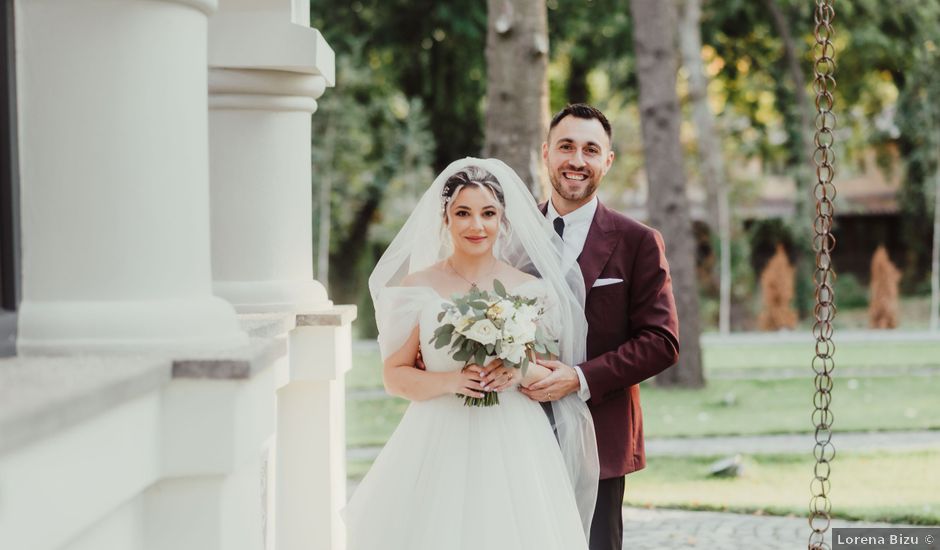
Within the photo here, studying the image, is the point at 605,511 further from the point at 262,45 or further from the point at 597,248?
the point at 262,45

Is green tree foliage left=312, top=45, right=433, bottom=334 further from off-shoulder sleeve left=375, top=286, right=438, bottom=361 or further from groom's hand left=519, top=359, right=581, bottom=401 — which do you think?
groom's hand left=519, top=359, right=581, bottom=401

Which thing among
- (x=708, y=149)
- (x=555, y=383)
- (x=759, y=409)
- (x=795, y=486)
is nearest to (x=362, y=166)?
(x=708, y=149)

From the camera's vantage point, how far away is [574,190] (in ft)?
13.9

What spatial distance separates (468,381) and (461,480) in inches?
13.9

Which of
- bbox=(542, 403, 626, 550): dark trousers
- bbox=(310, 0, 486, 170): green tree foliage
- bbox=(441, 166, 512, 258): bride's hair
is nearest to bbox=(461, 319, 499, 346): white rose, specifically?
bbox=(441, 166, 512, 258): bride's hair

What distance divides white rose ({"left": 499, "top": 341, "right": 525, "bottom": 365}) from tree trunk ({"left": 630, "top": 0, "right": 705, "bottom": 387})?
34.4ft

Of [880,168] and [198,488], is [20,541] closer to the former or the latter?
[198,488]

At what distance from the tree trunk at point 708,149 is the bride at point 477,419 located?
20.4 metres

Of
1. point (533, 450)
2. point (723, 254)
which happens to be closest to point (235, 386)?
point (533, 450)

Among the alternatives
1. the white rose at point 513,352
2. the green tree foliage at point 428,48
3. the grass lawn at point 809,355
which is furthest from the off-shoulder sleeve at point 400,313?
the green tree foliage at point 428,48

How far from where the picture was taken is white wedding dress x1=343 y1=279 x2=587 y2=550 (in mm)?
3943

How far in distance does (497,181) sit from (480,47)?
64.6ft

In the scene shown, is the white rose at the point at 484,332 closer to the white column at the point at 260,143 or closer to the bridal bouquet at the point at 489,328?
the bridal bouquet at the point at 489,328

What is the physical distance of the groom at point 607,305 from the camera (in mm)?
4094
